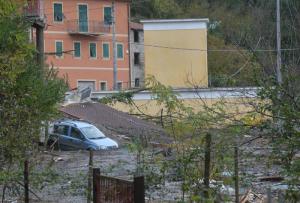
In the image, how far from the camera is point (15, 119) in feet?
33.4

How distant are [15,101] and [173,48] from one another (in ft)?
175

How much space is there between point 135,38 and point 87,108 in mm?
44431

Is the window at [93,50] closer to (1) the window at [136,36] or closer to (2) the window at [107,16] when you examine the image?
(2) the window at [107,16]

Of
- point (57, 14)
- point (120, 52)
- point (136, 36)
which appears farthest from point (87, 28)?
point (136, 36)

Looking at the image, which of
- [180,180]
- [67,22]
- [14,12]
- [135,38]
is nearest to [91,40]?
[67,22]

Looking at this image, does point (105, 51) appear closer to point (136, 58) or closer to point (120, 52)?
point (120, 52)

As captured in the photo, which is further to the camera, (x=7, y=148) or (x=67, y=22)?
(x=67, y=22)

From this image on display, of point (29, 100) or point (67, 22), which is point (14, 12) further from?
point (67, 22)

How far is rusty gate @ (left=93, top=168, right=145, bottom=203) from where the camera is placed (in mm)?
6680

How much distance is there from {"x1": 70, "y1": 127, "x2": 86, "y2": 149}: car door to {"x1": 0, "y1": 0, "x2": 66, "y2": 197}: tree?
16.2m

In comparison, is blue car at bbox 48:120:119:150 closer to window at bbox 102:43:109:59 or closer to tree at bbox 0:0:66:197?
tree at bbox 0:0:66:197

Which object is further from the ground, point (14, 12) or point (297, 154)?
point (14, 12)

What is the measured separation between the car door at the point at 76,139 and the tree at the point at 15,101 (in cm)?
1620

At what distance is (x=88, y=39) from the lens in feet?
247
